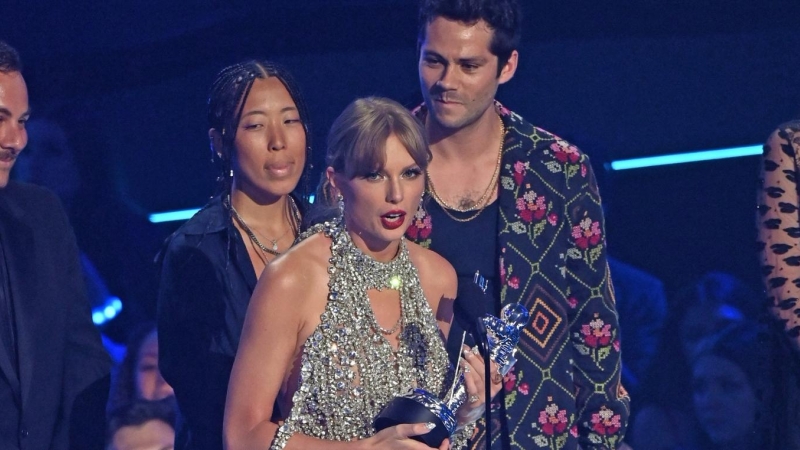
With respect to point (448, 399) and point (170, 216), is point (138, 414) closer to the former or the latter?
point (170, 216)

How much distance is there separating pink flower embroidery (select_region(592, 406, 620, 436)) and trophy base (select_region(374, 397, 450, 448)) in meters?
0.84

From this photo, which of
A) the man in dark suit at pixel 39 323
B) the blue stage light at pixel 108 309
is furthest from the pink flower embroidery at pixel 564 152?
the blue stage light at pixel 108 309

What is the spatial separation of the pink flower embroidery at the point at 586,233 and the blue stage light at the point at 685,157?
1.72 meters

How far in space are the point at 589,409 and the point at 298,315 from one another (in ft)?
3.27

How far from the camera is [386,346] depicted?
253cm

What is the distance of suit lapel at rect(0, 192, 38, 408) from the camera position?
2.69 meters

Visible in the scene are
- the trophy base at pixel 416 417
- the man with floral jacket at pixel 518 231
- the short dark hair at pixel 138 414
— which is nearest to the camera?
the trophy base at pixel 416 417

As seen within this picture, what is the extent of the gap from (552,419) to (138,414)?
1372 mm

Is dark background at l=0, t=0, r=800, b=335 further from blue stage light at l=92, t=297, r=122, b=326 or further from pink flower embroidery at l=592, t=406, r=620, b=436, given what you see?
pink flower embroidery at l=592, t=406, r=620, b=436

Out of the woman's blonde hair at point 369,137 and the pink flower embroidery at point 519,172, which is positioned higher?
the woman's blonde hair at point 369,137

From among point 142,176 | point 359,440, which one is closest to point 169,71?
point 142,176

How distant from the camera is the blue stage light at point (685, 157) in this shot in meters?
4.85

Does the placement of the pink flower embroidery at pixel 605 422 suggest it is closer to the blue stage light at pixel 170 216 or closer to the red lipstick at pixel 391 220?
the red lipstick at pixel 391 220

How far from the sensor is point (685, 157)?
4883mm
